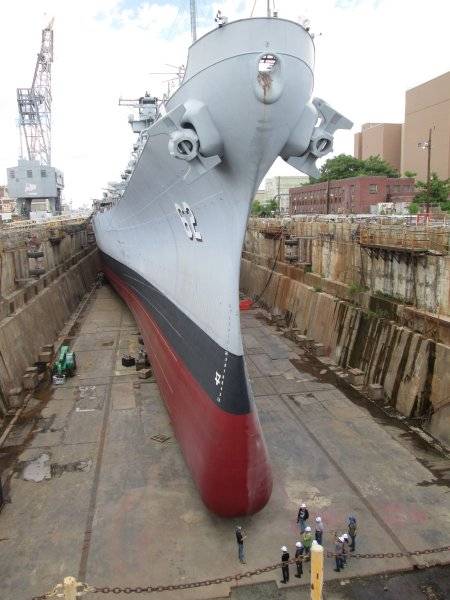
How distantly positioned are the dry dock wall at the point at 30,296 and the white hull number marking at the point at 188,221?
7.35 m

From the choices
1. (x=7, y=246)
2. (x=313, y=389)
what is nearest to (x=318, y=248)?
(x=313, y=389)

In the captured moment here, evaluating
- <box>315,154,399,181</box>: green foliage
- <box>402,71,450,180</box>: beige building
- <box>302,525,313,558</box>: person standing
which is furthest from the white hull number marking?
<box>402,71,450,180</box>: beige building

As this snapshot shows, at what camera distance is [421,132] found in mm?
61938

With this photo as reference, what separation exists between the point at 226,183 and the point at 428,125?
62285mm

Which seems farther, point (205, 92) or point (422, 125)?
point (422, 125)

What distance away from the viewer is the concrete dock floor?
713cm

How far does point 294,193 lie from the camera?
62.5 m

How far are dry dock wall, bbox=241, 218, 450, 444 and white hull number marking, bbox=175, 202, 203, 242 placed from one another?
6770 millimetres

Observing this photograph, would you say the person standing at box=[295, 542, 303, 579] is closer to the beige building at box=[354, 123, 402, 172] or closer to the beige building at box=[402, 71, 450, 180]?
the beige building at box=[402, 71, 450, 180]

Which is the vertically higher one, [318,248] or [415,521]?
[318,248]

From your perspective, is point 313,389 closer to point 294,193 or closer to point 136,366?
point 136,366

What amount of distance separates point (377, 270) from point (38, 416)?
11.6 metres

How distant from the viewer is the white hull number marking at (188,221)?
957 centimetres

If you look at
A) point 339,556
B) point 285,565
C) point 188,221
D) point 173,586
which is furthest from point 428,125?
point 173,586
